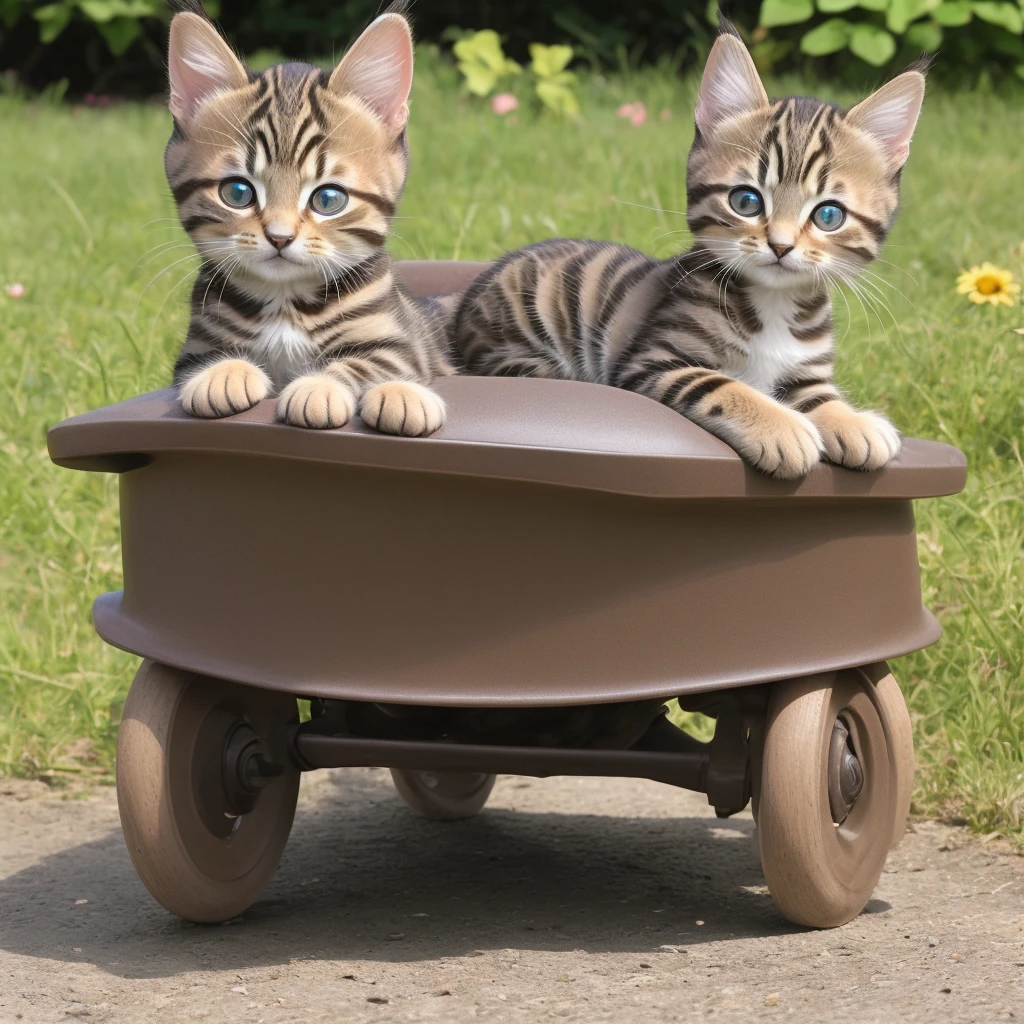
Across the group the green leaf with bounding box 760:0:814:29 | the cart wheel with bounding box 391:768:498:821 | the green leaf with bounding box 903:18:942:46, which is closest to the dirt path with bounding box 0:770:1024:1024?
the cart wheel with bounding box 391:768:498:821

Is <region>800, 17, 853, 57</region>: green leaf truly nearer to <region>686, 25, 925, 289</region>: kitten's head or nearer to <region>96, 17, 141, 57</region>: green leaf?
<region>96, 17, 141, 57</region>: green leaf

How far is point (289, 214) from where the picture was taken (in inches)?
71.1

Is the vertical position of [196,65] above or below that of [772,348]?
above

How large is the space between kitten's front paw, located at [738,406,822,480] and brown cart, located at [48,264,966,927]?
0.02 m

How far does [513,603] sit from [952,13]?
14.8 ft

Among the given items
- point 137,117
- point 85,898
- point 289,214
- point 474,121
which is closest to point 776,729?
point 289,214

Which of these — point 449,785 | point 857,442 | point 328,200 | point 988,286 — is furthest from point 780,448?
point 988,286

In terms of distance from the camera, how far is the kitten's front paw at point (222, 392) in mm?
1729

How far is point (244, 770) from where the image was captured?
1.96 metres

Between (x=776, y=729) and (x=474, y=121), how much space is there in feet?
13.4

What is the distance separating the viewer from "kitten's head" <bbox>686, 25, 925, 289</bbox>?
189 centimetres

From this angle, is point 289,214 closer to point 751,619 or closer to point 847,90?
point 751,619

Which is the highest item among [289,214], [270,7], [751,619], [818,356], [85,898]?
[270,7]

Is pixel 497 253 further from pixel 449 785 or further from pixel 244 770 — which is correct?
pixel 244 770
